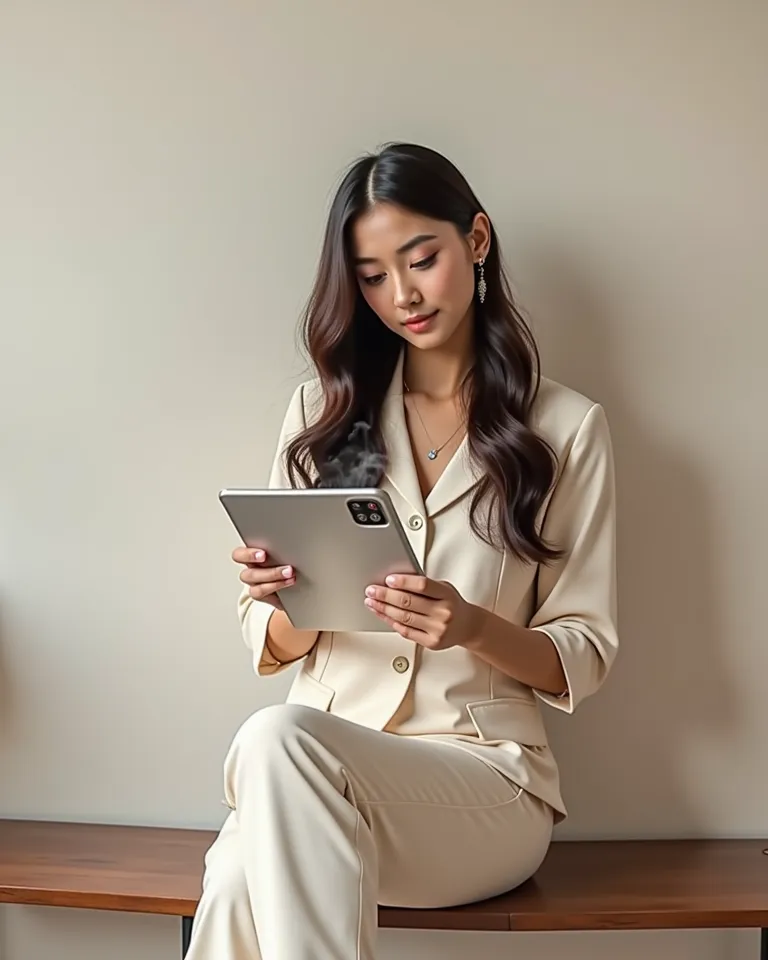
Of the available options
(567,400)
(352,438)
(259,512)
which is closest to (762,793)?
(567,400)

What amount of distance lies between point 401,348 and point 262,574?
50cm

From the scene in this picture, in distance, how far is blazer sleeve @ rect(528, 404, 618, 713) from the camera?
65.6 inches

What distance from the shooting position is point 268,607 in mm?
1698

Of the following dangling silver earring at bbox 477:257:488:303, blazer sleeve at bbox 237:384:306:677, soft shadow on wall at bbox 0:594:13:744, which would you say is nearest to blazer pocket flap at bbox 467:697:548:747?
blazer sleeve at bbox 237:384:306:677

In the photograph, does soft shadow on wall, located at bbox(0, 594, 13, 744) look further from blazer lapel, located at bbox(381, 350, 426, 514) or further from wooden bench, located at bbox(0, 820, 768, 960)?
blazer lapel, located at bbox(381, 350, 426, 514)

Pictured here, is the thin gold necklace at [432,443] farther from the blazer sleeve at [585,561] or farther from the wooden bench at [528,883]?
the wooden bench at [528,883]

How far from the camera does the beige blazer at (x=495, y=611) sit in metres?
1.61

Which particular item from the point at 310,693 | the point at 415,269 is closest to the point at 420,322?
the point at 415,269

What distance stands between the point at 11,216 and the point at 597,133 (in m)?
0.96

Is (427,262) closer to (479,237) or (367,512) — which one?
(479,237)

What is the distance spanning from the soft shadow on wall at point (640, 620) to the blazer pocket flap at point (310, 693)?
43 cm

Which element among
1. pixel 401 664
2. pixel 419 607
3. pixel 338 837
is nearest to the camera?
pixel 338 837

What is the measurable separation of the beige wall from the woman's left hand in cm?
55

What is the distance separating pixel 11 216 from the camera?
6.43ft
